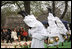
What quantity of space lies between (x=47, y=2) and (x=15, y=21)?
2312 centimetres

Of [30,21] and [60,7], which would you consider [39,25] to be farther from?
[60,7]

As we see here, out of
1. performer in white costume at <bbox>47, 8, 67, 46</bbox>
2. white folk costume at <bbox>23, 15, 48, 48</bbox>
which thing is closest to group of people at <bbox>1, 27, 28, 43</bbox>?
performer in white costume at <bbox>47, 8, 67, 46</bbox>

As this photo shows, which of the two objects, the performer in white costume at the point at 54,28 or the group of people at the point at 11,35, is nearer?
the performer in white costume at the point at 54,28

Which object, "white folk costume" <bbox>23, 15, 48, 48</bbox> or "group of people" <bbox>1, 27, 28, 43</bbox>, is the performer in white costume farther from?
"white folk costume" <bbox>23, 15, 48, 48</bbox>

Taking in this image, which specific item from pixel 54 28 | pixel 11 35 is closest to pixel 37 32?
pixel 54 28

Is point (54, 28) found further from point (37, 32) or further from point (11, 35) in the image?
point (37, 32)

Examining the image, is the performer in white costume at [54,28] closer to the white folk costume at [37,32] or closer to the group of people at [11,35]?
the group of people at [11,35]

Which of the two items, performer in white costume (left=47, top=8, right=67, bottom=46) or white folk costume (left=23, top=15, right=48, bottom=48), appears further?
performer in white costume (left=47, top=8, right=67, bottom=46)

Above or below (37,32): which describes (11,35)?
below

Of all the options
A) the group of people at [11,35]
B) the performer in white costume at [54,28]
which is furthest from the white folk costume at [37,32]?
the group of people at [11,35]

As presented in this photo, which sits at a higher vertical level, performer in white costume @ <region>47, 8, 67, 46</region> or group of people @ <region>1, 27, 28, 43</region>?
performer in white costume @ <region>47, 8, 67, 46</region>

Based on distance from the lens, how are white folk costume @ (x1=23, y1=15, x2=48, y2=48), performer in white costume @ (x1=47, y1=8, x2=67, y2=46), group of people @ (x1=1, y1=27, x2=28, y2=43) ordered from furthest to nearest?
group of people @ (x1=1, y1=27, x2=28, y2=43) → performer in white costume @ (x1=47, y1=8, x2=67, y2=46) → white folk costume @ (x1=23, y1=15, x2=48, y2=48)

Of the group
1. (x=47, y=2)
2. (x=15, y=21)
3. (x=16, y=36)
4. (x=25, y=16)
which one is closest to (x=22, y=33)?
(x=16, y=36)

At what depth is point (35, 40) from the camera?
7848mm
